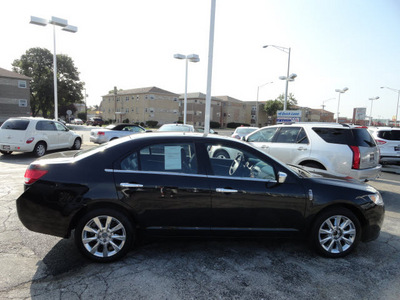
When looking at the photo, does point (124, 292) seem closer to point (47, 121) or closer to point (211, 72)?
point (211, 72)

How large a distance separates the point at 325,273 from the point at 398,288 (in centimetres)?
73

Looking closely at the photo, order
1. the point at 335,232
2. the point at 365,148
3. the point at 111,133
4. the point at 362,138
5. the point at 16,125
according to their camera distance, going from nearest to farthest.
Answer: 1. the point at 335,232
2. the point at 365,148
3. the point at 362,138
4. the point at 16,125
5. the point at 111,133

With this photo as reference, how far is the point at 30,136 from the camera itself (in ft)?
35.3

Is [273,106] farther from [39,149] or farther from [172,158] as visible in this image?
[172,158]

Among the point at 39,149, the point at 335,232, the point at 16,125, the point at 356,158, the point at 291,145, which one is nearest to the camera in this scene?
the point at 335,232

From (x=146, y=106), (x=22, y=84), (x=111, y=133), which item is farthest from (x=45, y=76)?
(x=111, y=133)

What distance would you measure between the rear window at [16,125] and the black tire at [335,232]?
1138cm

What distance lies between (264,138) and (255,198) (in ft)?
15.7

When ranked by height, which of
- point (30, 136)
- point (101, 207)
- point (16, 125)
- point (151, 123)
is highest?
point (151, 123)

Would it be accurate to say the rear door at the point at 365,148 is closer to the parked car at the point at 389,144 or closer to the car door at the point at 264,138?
the car door at the point at 264,138

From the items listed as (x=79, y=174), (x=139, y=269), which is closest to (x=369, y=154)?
(x=139, y=269)

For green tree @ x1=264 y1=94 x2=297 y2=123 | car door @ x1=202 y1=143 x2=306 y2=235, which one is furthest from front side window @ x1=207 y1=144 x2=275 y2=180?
green tree @ x1=264 y1=94 x2=297 y2=123

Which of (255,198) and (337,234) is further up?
(255,198)

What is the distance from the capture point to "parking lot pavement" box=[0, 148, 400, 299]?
8.96 feet
